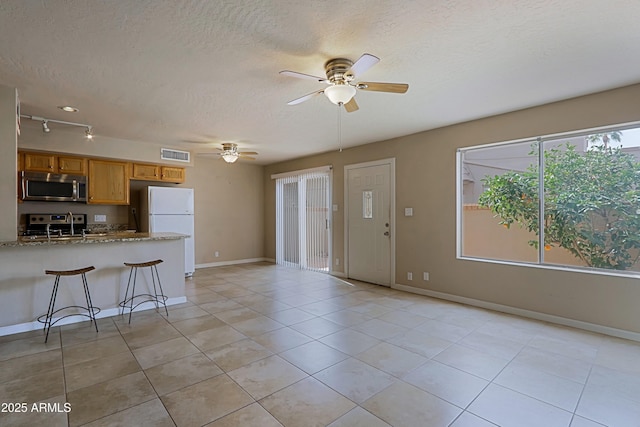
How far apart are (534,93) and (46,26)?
421cm

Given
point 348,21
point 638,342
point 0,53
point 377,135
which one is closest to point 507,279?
point 638,342

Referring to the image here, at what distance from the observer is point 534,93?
3.18m

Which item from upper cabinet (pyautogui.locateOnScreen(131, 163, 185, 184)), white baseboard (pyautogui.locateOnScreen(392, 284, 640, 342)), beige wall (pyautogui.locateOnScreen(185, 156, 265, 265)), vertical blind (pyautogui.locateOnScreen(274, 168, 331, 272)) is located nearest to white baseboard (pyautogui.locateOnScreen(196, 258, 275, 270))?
beige wall (pyautogui.locateOnScreen(185, 156, 265, 265))

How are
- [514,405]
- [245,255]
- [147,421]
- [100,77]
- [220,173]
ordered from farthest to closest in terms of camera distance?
[245,255]
[220,173]
[100,77]
[514,405]
[147,421]

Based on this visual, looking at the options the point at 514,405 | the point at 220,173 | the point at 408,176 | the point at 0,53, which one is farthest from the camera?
the point at 220,173

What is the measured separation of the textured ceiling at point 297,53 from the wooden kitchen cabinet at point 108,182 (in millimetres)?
1420

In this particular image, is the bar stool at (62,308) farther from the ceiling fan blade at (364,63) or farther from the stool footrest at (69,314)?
the ceiling fan blade at (364,63)

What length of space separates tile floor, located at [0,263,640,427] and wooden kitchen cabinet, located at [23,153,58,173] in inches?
113

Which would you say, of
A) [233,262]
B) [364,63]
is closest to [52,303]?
[364,63]

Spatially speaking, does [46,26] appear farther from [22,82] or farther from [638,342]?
[638,342]

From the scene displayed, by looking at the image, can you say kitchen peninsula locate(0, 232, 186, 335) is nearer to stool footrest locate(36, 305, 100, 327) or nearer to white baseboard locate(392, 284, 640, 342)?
stool footrest locate(36, 305, 100, 327)

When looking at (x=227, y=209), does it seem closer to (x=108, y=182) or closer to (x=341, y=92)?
(x=108, y=182)

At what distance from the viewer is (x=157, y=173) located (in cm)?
585

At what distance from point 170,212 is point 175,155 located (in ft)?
3.56
